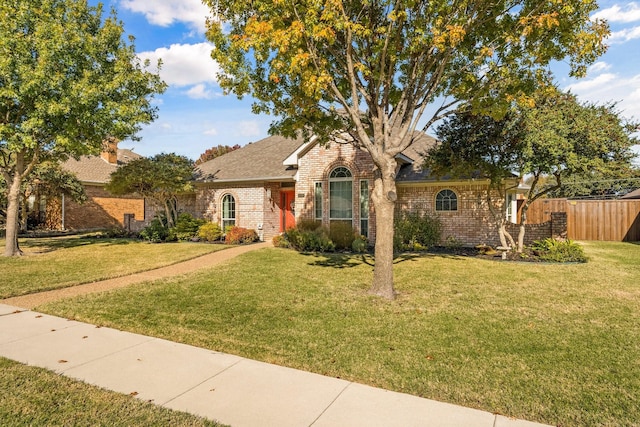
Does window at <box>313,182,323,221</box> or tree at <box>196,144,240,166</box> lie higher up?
tree at <box>196,144,240,166</box>

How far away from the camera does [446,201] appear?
14398 mm

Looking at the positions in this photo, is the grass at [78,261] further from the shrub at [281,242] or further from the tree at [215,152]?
the tree at [215,152]

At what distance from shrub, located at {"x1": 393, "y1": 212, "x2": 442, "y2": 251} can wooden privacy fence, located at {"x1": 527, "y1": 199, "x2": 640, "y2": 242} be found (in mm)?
7849

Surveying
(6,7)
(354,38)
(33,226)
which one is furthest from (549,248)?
(33,226)

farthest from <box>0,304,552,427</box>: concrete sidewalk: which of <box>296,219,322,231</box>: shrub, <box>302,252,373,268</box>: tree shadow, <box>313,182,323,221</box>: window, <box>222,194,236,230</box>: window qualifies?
<box>222,194,236,230</box>: window

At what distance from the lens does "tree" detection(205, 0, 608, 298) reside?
6.95 meters

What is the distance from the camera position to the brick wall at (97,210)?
74.6ft

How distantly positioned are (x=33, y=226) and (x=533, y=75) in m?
26.2

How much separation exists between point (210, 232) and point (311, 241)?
5.46 m

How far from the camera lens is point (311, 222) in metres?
15.1

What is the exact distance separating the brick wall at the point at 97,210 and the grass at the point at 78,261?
599 centimetres

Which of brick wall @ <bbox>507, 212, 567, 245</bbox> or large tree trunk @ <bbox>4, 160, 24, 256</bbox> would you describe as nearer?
large tree trunk @ <bbox>4, 160, 24, 256</bbox>

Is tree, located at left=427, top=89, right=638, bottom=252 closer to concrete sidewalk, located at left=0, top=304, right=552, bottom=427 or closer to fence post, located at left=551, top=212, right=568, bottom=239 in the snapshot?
fence post, located at left=551, top=212, right=568, bottom=239

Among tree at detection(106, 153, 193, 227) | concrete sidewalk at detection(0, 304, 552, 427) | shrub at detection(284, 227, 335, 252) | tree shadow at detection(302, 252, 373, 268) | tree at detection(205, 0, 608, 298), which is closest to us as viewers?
concrete sidewalk at detection(0, 304, 552, 427)
